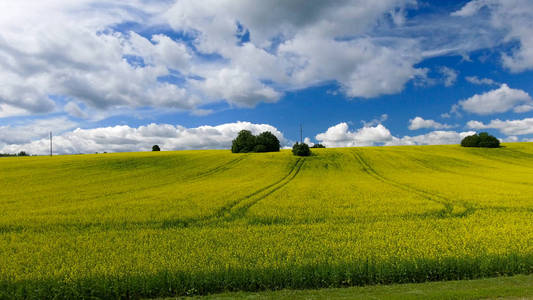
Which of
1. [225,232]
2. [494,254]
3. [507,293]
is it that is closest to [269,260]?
[225,232]

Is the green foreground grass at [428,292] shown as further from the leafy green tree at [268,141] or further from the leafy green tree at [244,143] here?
the leafy green tree at [268,141]

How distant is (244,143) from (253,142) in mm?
2436

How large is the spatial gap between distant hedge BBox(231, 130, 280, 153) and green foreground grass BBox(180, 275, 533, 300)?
223 feet

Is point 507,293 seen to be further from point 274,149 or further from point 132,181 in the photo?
point 274,149

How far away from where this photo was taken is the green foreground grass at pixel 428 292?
6.95 metres

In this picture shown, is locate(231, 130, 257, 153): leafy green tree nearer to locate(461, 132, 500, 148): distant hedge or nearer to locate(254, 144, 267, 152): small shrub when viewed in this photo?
locate(254, 144, 267, 152): small shrub

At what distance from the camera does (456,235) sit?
1216 cm

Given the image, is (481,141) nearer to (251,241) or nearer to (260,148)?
(260,148)

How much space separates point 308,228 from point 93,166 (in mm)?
44837

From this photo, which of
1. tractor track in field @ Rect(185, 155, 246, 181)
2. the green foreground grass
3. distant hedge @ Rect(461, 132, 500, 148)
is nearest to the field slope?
the green foreground grass

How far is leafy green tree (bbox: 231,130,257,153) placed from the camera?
75.8m

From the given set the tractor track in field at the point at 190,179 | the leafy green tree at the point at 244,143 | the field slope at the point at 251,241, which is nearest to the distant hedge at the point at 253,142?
the leafy green tree at the point at 244,143

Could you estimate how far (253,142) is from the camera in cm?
7800

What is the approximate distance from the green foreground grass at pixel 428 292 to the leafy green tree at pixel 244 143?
6837 centimetres
